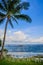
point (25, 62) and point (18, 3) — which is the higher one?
point (18, 3)

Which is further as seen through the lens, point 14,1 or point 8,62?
point 14,1

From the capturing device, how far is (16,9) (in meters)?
40.4

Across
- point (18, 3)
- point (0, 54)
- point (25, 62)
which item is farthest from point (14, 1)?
point (25, 62)

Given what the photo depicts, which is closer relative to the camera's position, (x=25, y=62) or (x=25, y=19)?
(x=25, y=62)

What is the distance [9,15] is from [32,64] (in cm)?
978

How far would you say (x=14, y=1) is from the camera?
40.3 metres

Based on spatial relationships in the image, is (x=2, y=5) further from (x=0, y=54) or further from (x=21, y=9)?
(x=0, y=54)

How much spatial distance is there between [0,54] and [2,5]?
632 cm

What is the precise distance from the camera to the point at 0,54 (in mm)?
40938

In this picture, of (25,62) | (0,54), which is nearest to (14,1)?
(0,54)

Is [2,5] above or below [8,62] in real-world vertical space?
above

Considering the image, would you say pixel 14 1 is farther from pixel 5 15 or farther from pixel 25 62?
pixel 25 62

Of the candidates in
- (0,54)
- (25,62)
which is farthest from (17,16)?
(25,62)

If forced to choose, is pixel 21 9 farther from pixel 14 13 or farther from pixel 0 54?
pixel 0 54
